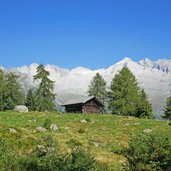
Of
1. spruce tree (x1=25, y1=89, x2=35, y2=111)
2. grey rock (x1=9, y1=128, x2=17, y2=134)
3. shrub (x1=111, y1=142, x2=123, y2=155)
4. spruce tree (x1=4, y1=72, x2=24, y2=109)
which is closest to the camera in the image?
shrub (x1=111, y1=142, x2=123, y2=155)

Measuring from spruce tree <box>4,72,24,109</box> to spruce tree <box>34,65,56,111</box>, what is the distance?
762 centimetres

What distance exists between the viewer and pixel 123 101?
84.4 m

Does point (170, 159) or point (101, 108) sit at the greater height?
point (101, 108)

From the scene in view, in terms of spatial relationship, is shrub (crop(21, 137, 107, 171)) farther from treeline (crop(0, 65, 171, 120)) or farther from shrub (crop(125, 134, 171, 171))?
treeline (crop(0, 65, 171, 120))

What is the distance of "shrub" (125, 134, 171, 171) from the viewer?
2244 cm

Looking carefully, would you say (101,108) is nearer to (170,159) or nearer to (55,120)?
(55,120)

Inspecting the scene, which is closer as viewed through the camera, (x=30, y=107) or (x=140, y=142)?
(x=140, y=142)

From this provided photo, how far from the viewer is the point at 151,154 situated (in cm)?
2247

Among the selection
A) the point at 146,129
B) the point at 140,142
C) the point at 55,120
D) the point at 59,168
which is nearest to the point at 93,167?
the point at 59,168

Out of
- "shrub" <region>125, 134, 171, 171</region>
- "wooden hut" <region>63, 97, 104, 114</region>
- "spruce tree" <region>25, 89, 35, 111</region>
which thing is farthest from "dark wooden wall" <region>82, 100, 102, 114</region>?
"shrub" <region>125, 134, 171, 171</region>

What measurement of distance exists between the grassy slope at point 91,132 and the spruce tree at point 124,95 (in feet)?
91.8

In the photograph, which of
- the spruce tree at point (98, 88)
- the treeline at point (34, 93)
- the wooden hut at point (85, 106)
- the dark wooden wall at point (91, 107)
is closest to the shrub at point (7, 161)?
the wooden hut at point (85, 106)

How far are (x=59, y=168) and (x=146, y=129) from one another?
26965mm

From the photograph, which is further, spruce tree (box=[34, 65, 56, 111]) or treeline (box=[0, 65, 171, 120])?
spruce tree (box=[34, 65, 56, 111])
